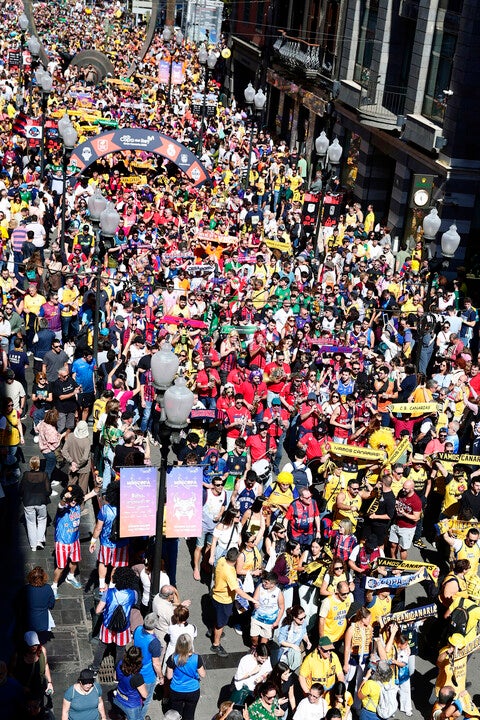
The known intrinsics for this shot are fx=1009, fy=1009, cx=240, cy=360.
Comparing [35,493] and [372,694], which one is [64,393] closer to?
[35,493]

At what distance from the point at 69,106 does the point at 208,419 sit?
2758 centimetres

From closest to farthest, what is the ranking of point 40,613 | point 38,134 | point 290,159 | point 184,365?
point 40,613 < point 184,365 < point 38,134 < point 290,159

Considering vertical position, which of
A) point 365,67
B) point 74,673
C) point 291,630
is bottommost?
point 74,673

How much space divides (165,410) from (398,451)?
15.7ft

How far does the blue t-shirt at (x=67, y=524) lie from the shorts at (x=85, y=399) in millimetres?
Answer: 3695

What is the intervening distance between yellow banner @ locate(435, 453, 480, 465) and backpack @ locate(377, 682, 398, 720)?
15.5 ft

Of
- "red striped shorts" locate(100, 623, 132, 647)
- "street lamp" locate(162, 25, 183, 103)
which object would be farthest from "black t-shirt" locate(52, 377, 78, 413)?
"street lamp" locate(162, 25, 183, 103)

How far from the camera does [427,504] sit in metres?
14.1

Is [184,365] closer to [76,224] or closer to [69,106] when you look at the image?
[76,224]

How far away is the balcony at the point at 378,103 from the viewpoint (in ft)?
95.0

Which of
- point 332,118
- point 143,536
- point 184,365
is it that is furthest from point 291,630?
point 332,118

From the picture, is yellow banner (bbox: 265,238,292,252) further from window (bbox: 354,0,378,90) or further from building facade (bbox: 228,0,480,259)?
window (bbox: 354,0,378,90)

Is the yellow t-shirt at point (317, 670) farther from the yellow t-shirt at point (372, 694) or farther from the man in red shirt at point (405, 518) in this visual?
the man in red shirt at point (405, 518)

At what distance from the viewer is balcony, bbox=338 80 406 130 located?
28969 millimetres
